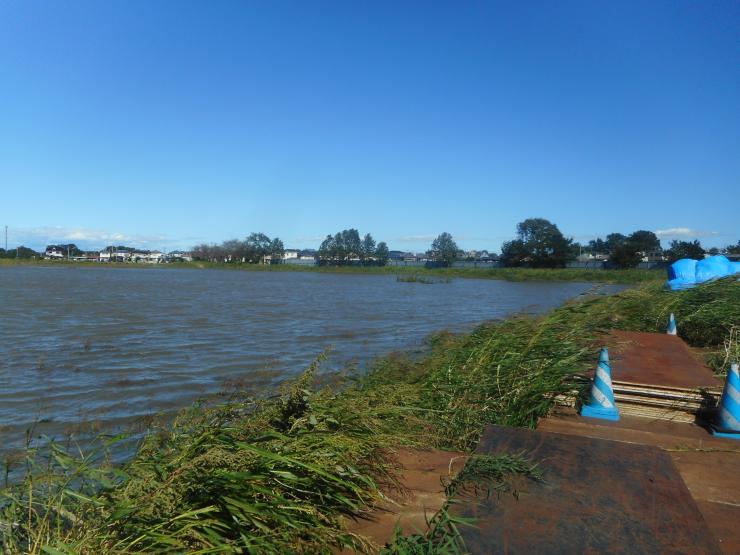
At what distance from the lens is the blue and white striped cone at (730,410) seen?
3.92 metres

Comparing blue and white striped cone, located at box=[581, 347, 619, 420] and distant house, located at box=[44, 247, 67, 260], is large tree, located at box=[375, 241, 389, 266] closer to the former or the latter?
distant house, located at box=[44, 247, 67, 260]

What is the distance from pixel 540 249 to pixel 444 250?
102ft

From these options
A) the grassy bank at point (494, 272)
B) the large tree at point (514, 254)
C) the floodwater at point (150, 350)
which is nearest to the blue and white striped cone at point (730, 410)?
the floodwater at point (150, 350)

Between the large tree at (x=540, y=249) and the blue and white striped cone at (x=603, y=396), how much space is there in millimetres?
78795

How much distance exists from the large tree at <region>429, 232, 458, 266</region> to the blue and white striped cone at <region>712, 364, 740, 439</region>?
10211 centimetres

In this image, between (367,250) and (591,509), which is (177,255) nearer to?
(367,250)

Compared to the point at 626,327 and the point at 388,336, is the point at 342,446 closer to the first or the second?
the point at 626,327

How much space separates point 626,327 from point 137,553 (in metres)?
9.19

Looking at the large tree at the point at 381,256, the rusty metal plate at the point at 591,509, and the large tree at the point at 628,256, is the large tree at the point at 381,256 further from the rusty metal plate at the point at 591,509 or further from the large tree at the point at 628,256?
the rusty metal plate at the point at 591,509

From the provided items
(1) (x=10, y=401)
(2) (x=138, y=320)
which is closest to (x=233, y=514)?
(1) (x=10, y=401)

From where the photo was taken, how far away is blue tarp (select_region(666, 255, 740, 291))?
44.2 ft

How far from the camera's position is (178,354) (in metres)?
10.3

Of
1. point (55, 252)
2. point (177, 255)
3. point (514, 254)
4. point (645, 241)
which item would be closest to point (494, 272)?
point (514, 254)

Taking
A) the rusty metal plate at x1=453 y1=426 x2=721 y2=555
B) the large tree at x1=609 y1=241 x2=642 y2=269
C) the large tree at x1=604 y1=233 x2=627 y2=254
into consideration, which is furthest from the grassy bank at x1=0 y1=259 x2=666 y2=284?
the rusty metal plate at x1=453 y1=426 x2=721 y2=555
